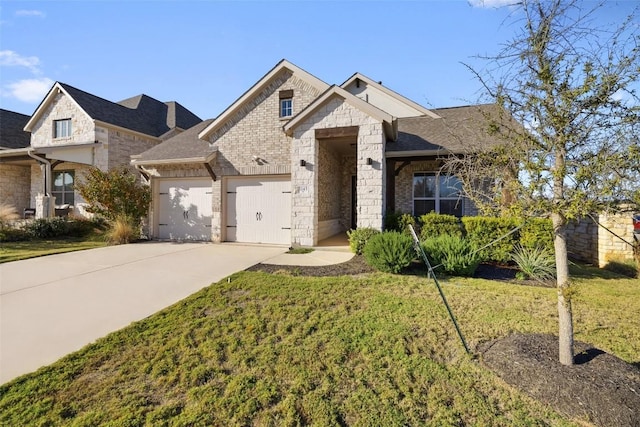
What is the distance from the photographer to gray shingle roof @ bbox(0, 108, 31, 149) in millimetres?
16172

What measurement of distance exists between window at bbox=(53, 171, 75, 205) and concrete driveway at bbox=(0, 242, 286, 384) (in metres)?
9.76

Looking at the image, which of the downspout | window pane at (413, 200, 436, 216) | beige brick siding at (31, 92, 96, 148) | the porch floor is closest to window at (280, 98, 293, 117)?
the porch floor

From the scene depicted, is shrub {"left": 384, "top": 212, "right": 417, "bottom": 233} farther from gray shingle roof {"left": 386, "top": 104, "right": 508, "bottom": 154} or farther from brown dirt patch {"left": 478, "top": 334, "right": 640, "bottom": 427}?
brown dirt patch {"left": 478, "top": 334, "right": 640, "bottom": 427}

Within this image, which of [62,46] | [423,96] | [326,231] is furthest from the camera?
[326,231]

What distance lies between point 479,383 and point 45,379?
4.04 metres

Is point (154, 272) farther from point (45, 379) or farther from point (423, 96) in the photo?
point (423, 96)

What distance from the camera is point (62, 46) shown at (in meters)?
7.57

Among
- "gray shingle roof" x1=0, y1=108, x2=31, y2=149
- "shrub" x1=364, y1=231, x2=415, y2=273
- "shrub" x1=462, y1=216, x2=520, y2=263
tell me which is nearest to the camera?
"shrub" x1=364, y1=231, x2=415, y2=273

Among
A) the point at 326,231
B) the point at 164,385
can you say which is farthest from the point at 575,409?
the point at 326,231

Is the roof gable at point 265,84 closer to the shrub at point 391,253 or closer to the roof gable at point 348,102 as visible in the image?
the roof gable at point 348,102

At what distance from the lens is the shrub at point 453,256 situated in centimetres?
585

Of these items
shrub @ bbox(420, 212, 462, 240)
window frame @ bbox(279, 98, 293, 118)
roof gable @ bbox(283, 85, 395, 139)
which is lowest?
shrub @ bbox(420, 212, 462, 240)

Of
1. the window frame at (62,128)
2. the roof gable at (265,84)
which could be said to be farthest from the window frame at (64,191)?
the roof gable at (265,84)

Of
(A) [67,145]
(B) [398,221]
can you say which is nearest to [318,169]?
(B) [398,221]
